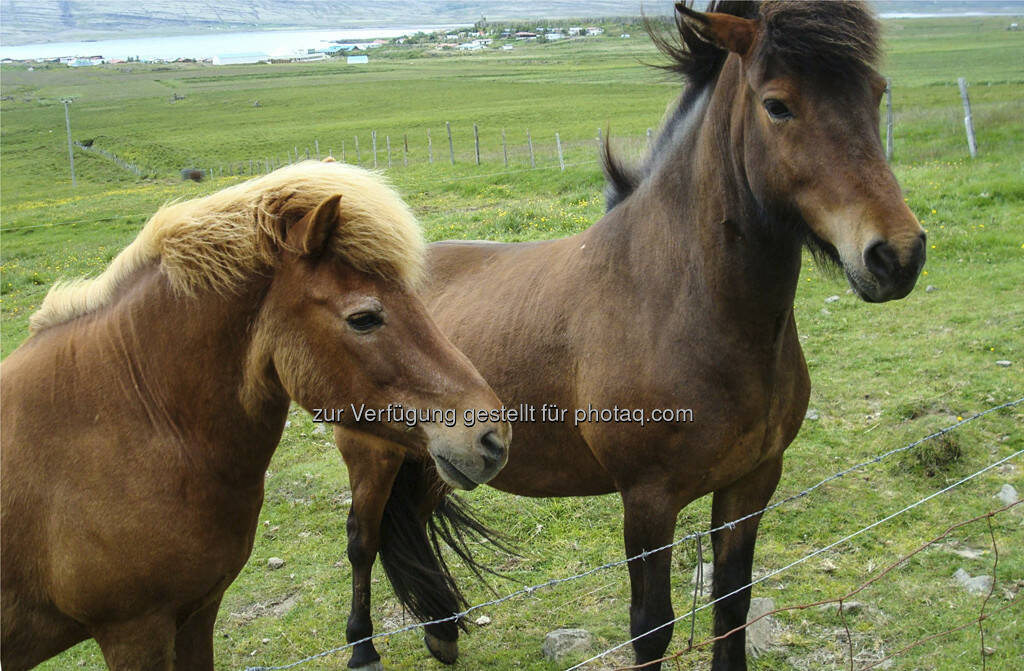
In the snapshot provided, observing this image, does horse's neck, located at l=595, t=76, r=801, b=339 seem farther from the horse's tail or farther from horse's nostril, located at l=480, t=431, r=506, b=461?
the horse's tail

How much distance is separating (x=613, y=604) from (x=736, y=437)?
1843 millimetres

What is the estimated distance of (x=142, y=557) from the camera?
2.32 m

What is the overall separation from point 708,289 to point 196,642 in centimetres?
234

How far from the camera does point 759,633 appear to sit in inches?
156

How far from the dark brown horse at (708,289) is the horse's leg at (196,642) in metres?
1.38

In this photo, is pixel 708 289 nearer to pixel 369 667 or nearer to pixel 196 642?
pixel 196 642

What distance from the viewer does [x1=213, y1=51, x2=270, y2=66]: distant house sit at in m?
146

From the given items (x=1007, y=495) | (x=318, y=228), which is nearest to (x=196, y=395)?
(x=318, y=228)

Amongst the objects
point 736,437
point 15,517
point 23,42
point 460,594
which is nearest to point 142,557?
point 15,517

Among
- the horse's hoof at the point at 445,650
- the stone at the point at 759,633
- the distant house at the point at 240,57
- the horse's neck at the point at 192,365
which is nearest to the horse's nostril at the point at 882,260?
the horse's neck at the point at 192,365

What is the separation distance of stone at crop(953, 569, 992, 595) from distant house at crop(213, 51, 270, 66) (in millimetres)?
155663

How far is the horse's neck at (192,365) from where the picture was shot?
2473 millimetres

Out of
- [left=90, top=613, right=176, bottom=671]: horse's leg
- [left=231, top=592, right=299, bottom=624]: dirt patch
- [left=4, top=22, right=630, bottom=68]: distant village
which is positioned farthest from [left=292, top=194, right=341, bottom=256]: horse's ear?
[left=4, top=22, right=630, bottom=68]: distant village

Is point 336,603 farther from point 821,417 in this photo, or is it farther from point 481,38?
point 481,38
